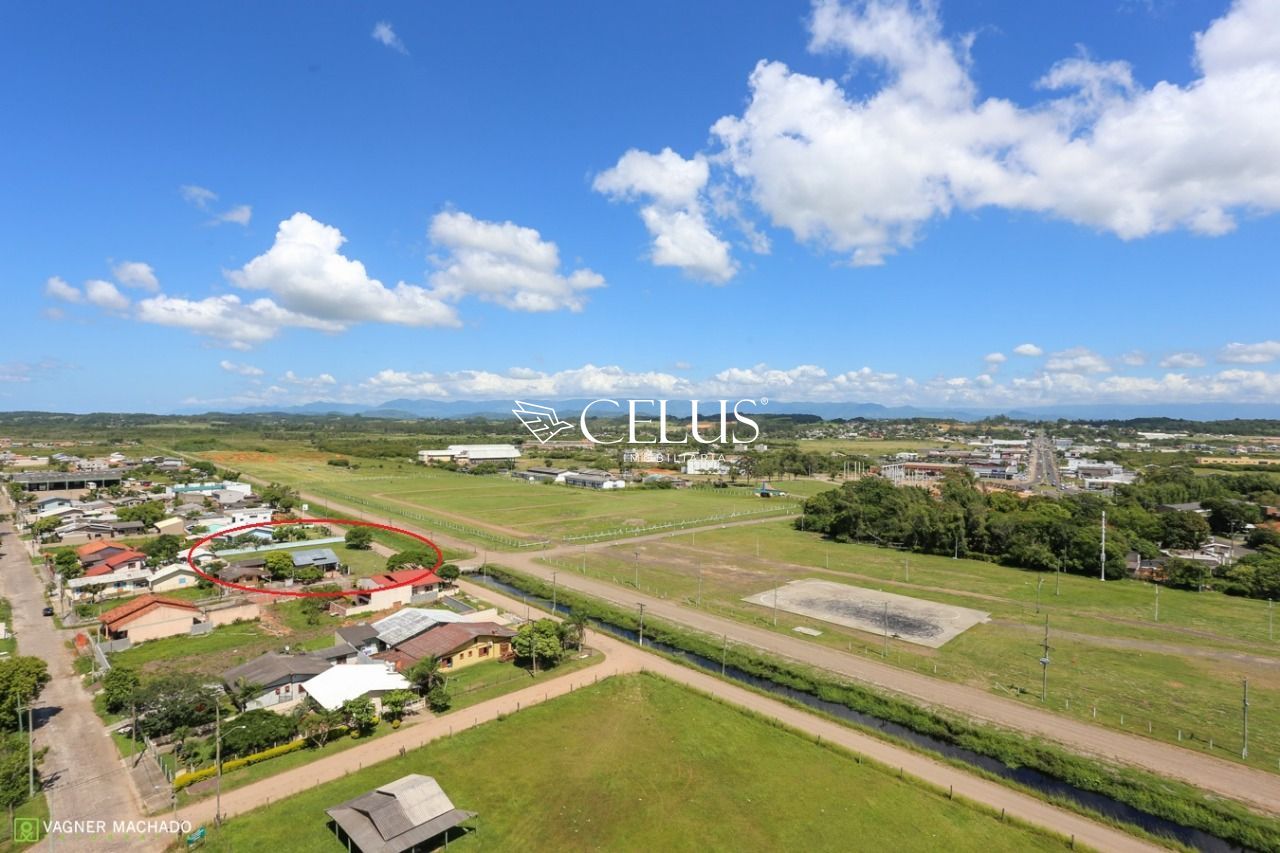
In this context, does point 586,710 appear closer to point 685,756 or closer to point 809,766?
point 685,756

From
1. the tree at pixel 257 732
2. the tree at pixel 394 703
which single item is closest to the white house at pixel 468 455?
the tree at pixel 394 703

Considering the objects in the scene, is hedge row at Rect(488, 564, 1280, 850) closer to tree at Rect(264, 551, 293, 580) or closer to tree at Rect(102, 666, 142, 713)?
tree at Rect(102, 666, 142, 713)

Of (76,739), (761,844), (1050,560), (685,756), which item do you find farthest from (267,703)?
(1050,560)

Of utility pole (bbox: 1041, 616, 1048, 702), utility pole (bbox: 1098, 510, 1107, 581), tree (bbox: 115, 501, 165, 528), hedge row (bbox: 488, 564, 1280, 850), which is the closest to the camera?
hedge row (bbox: 488, 564, 1280, 850)

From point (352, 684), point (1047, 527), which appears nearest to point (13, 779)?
point (352, 684)

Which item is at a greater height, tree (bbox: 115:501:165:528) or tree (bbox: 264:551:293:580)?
tree (bbox: 115:501:165:528)

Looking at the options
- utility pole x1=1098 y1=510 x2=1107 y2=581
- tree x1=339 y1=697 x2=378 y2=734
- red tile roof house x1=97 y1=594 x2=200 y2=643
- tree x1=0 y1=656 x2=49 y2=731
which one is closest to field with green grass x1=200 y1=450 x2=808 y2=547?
red tile roof house x1=97 y1=594 x2=200 y2=643
